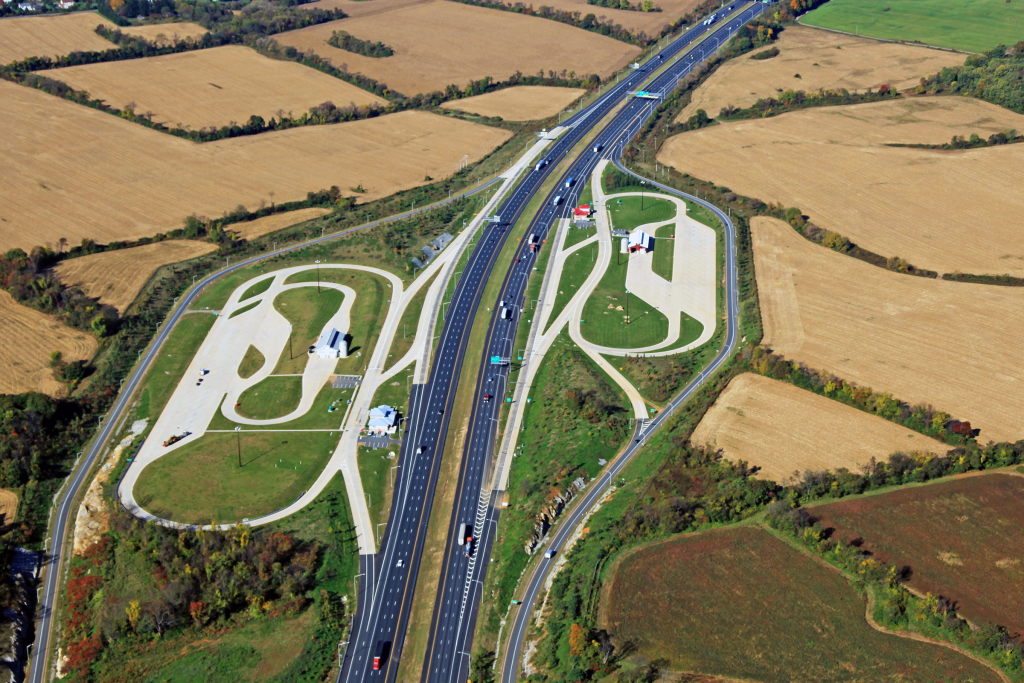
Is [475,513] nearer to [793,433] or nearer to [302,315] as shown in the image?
[793,433]

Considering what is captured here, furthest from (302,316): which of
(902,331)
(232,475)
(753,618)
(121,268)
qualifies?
(902,331)

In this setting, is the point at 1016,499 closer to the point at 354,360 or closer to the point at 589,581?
the point at 589,581

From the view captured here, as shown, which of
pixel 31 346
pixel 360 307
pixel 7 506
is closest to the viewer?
pixel 7 506

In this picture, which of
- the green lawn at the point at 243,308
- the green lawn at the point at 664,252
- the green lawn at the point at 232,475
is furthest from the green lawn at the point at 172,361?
the green lawn at the point at 664,252

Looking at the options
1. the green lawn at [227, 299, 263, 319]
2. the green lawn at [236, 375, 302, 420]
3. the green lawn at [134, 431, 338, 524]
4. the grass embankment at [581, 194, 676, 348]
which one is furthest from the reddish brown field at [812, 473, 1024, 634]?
the green lawn at [227, 299, 263, 319]

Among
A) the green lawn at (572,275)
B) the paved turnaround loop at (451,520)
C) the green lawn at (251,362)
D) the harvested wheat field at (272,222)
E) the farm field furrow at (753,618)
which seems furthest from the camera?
the harvested wheat field at (272,222)

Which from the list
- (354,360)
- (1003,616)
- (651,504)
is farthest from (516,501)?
(1003,616)

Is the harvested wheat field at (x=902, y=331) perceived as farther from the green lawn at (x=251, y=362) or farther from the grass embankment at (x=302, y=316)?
the green lawn at (x=251, y=362)
